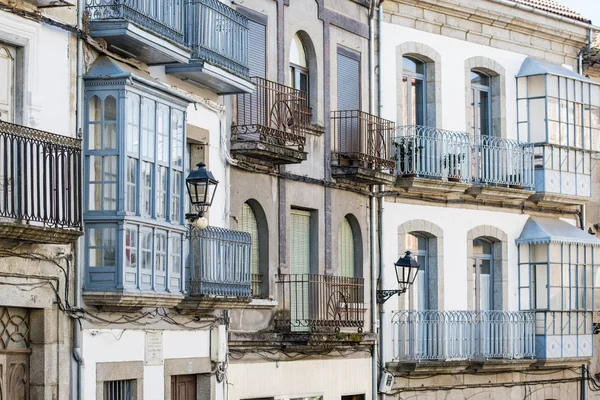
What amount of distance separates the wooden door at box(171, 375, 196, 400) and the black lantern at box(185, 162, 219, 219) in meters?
2.92

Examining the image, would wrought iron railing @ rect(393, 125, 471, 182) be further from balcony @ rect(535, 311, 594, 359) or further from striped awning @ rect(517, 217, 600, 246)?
balcony @ rect(535, 311, 594, 359)

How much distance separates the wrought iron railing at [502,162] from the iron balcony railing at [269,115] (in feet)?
20.3

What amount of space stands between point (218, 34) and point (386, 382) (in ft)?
26.9

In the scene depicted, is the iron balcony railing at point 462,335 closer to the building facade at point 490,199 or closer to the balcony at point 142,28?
the building facade at point 490,199

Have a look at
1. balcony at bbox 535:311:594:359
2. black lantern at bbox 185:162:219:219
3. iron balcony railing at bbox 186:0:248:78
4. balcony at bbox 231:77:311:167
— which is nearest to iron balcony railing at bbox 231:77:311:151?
balcony at bbox 231:77:311:167

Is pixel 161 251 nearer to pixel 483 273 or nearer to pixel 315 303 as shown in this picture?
pixel 315 303

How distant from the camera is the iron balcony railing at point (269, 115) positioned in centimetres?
A: 2370

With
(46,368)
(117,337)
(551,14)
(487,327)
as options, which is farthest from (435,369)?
(46,368)

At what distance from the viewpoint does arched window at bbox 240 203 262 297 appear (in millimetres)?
24438

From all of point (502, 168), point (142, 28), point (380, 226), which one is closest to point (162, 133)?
point (142, 28)

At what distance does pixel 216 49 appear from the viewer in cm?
2219

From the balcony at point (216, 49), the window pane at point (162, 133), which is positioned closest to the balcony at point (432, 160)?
the balcony at point (216, 49)

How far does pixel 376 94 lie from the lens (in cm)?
2833

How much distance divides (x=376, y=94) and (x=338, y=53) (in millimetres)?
1434
